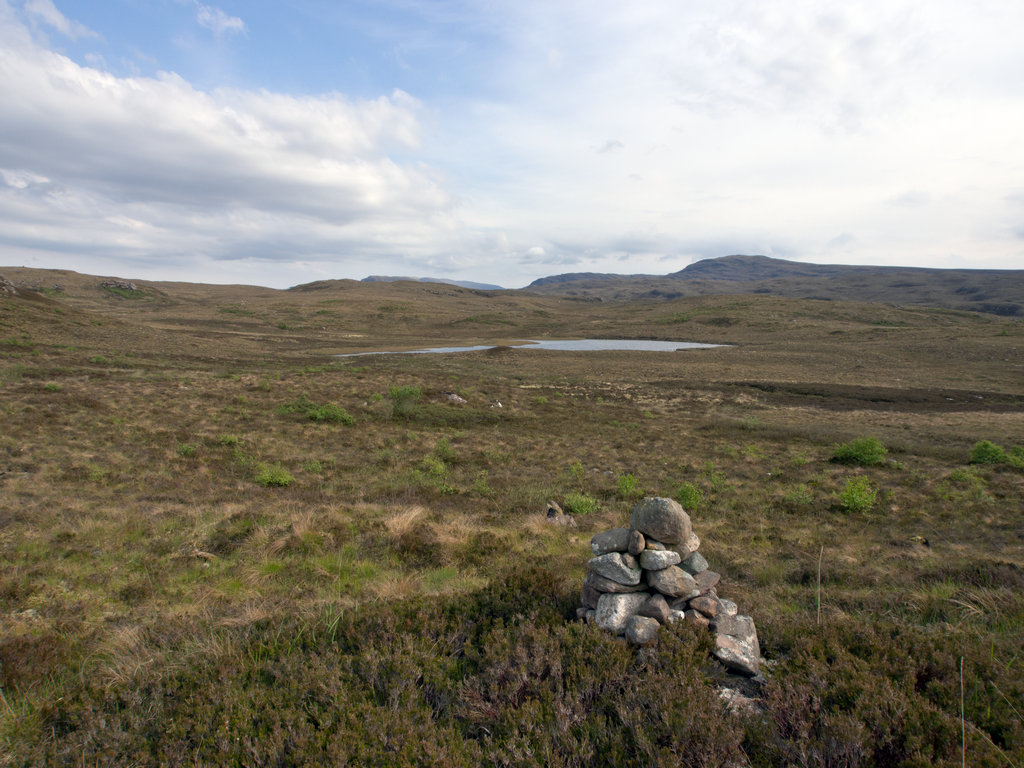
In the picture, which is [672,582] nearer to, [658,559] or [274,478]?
[658,559]

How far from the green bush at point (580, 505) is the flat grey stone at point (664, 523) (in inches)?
244

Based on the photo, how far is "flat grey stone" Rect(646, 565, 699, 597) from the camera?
5387 mm

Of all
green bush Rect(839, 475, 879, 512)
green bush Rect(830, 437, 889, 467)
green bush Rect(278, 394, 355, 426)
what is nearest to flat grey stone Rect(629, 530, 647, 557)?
green bush Rect(839, 475, 879, 512)

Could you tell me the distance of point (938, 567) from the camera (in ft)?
27.3

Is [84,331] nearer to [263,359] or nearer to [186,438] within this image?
[263,359]

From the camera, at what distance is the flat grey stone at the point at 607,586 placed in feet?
18.0

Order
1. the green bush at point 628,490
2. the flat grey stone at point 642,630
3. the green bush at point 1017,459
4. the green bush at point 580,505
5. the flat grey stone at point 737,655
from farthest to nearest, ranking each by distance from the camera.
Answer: the green bush at point 1017,459 → the green bush at point 628,490 → the green bush at point 580,505 → the flat grey stone at point 642,630 → the flat grey stone at point 737,655

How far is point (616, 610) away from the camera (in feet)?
17.1

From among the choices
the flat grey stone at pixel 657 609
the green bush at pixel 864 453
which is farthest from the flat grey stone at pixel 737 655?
the green bush at pixel 864 453

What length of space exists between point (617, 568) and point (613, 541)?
487mm

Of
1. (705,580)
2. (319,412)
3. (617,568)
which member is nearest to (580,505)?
(705,580)

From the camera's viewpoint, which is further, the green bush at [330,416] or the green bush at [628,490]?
the green bush at [330,416]

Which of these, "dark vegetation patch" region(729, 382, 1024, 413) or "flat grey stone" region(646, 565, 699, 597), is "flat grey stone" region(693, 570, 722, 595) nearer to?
"flat grey stone" region(646, 565, 699, 597)

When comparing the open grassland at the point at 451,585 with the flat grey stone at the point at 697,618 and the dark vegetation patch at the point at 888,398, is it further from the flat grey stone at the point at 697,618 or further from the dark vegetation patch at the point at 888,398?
the dark vegetation patch at the point at 888,398
